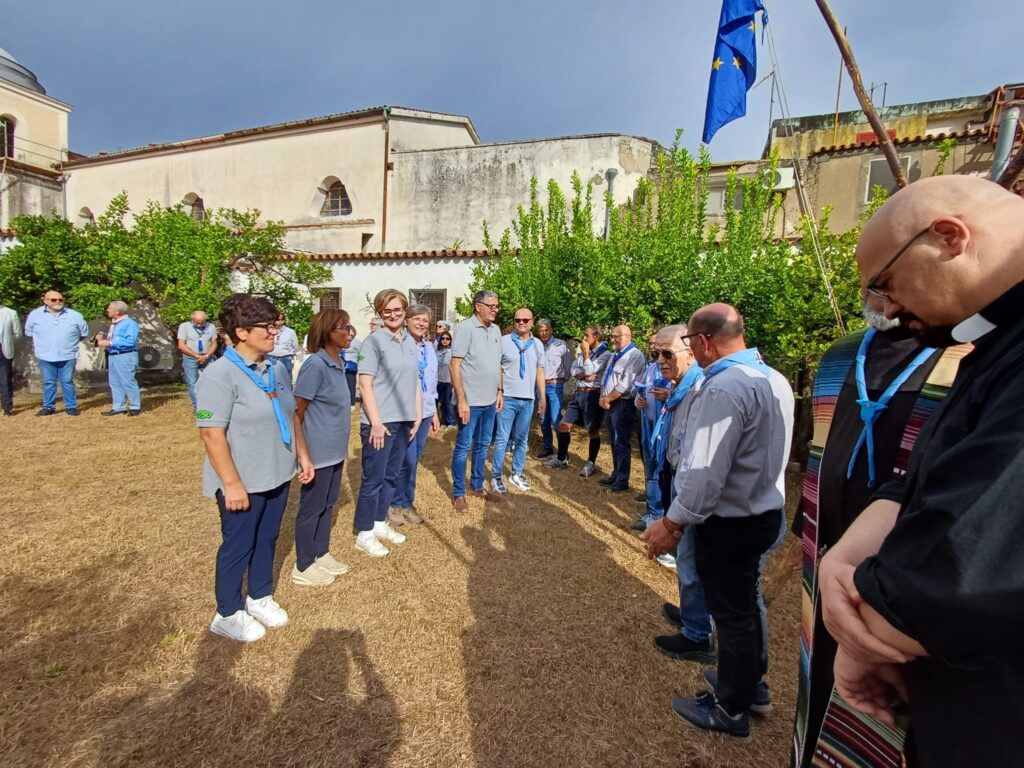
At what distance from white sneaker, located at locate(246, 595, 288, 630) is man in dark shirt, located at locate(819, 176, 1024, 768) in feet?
9.64

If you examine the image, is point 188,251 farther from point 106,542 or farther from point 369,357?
point 369,357

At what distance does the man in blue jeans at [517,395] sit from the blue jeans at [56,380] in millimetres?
7936

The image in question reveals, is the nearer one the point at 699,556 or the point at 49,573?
the point at 699,556

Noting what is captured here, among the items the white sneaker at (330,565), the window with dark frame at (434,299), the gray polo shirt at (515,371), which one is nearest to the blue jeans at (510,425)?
the gray polo shirt at (515,371)

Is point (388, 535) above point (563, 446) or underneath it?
underneath

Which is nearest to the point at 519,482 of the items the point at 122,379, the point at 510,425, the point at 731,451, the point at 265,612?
the point at 510,425

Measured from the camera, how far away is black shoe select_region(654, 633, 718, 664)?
2.87 metres

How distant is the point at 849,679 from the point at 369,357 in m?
3.46

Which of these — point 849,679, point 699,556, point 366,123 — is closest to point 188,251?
point 366,123

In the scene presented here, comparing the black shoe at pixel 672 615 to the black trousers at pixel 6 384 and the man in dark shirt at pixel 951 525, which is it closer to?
the man in dark shirt at pixel 951 525

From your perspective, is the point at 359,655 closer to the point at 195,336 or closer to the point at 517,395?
the point at 517,395

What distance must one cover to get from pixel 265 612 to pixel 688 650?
2.50 metres

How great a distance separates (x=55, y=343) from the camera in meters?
8.30

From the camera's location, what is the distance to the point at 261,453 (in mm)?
2656
